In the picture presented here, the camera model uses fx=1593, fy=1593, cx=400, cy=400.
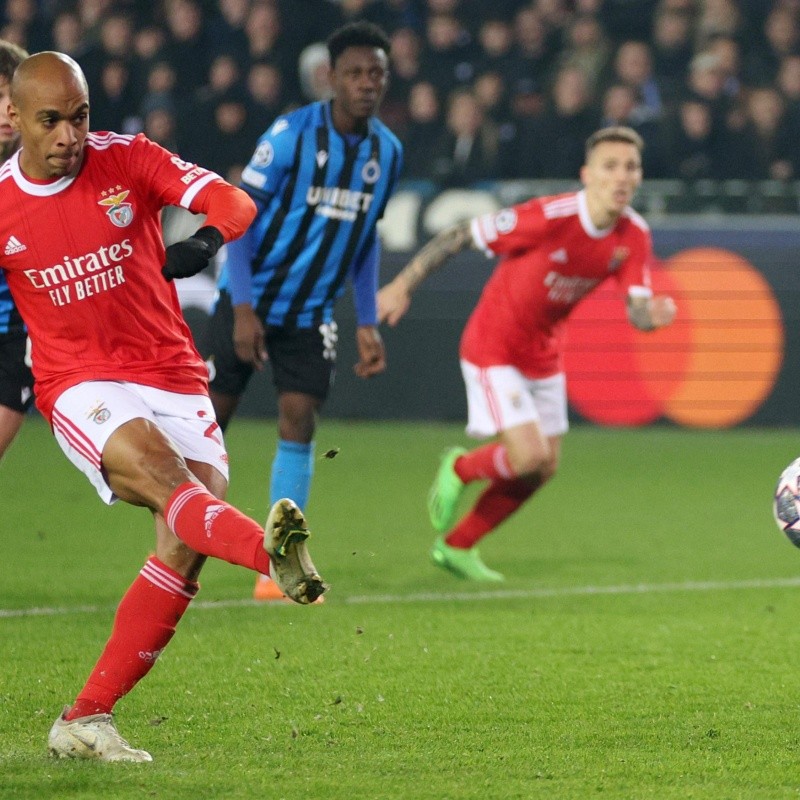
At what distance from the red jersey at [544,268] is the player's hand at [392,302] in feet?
2.14

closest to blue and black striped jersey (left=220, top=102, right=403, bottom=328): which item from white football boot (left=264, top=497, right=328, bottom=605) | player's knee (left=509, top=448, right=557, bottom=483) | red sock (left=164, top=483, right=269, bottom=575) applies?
player's knee (left=509, top=448, right=557, bottom=483)

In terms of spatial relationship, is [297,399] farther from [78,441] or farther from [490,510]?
[78,441]

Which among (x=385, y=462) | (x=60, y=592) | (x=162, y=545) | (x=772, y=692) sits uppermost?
(x=162, y=545)

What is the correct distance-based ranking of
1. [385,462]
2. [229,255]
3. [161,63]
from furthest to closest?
[161,63]
[385,462]
[229,255]

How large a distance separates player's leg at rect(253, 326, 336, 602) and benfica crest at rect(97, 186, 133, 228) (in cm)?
246

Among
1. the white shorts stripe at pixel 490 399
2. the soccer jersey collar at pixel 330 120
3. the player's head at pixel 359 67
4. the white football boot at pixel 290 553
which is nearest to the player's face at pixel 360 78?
the player's head at pixel 359 67

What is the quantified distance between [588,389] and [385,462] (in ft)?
8.28

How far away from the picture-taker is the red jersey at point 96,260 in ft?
13.2

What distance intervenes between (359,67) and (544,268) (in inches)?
59.1

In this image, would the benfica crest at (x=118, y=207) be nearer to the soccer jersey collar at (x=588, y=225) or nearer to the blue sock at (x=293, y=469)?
the blue sock at (x=293, y=469)

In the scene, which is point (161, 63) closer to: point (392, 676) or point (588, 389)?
point (588, 389)

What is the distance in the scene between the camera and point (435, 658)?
5.19 metres

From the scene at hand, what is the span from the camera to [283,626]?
227 inches

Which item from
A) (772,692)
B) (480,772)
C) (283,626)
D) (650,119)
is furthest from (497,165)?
(480,772)
